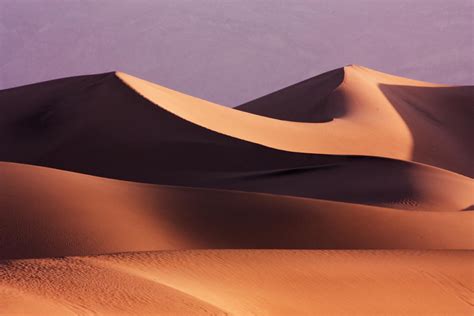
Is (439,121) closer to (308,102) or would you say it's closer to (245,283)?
(308,102)

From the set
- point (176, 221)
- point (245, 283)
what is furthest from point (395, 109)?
point (245, 283)

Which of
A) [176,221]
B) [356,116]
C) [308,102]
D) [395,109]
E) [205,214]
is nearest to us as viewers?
[176,221]

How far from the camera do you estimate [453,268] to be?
22.6 feet

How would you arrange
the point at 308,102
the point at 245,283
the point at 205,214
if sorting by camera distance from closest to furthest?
the point at 245,283 → the point at 205,214 → the point at 308,102

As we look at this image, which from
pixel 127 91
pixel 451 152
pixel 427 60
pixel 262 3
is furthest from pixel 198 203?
pixel 262 3

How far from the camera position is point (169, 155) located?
15.9m

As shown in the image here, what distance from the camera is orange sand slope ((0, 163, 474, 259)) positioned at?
24.9 feet

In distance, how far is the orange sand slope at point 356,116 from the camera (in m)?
18.7

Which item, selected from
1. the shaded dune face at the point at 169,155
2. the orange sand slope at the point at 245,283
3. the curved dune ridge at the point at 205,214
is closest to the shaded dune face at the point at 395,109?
the curved dune ridge at the point at 205,214

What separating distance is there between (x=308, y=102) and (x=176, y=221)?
17333 millimetres

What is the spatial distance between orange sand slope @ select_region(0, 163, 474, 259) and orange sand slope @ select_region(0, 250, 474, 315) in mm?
1222

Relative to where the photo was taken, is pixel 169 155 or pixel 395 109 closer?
pixel 169 155

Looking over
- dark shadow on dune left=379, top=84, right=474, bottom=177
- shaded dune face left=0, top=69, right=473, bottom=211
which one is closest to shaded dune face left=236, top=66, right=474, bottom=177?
dark shadow on dune left=379, top=84, right=474, bottom=177

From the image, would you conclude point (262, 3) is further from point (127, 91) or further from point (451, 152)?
point (127, 91)
